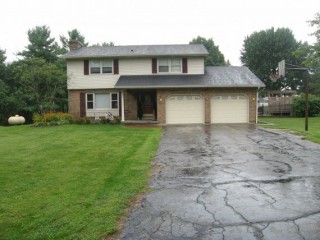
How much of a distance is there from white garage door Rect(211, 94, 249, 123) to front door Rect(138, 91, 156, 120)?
5.13m

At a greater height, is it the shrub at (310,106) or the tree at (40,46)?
the tree at (40,46)

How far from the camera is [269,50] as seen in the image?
165ft

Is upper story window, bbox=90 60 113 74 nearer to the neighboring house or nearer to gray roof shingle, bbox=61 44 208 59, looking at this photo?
the neighboring house

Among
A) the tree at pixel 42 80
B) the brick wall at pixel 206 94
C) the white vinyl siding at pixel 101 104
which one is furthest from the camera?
the white vinyl siding at pixel 101 104

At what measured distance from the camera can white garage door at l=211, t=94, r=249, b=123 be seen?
75.8 feet

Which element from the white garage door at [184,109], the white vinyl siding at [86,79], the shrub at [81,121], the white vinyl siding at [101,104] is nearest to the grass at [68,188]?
the shrub at [81,121]

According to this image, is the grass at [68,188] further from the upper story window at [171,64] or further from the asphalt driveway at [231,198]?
the upper story window at [171,64]

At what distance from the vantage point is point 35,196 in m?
5.79

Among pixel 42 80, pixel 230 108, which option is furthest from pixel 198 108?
pixel 42 80

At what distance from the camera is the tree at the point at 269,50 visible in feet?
162

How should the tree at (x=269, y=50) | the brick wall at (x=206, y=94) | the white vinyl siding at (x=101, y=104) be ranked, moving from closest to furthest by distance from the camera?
the brick wall at (x=206, y=94) → the white vinyl siding at (x=101, y=104) → the tree at (x=269, y=50)

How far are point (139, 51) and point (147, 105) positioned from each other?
14.2 feet

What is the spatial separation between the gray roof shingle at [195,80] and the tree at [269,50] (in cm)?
2694

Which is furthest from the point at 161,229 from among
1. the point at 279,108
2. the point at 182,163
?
the point at 279,108
